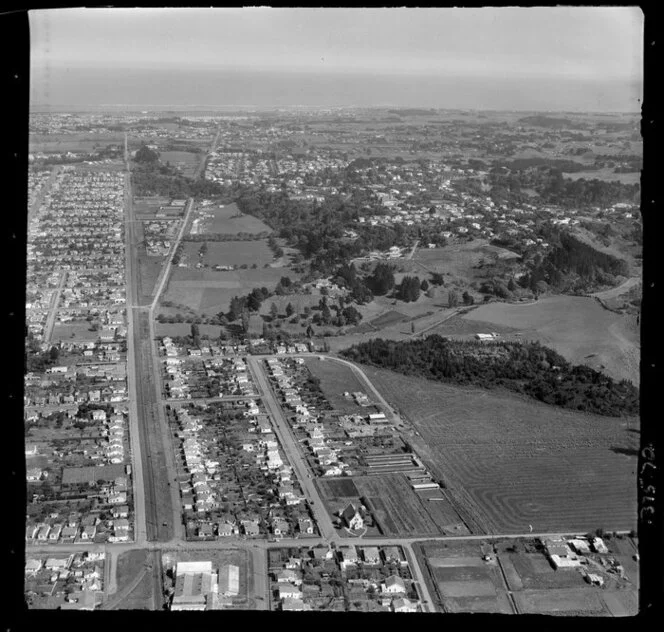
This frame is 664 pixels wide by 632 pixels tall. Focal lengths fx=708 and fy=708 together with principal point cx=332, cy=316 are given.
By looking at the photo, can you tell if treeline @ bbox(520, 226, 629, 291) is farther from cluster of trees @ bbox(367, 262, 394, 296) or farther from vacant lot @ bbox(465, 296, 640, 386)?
cluster of trees @ bbox(367, 262, 394, 296)

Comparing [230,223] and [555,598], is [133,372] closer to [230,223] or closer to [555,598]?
→ [230,223]

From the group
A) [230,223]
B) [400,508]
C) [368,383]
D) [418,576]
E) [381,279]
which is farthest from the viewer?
[230,223]

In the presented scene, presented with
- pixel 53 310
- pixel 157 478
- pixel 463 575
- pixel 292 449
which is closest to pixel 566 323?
pixel 292 449

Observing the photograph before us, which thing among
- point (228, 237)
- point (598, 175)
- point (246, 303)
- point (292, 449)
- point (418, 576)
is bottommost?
point (418, 576)

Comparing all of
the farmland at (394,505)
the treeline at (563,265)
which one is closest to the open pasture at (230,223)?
Answer: the treeline at (563,265)

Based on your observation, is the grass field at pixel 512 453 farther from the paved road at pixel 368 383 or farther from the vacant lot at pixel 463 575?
the vacant lot at pixel 463 575

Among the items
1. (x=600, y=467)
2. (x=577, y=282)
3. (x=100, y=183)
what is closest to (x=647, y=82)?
(x=600, y=467)

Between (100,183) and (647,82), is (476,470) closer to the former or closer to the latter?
(647,82)
